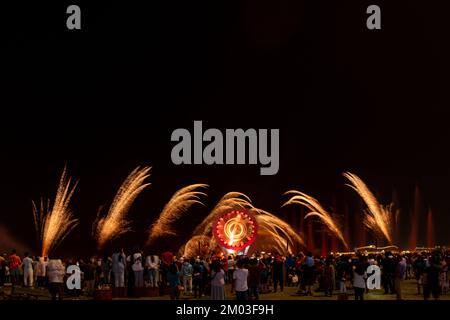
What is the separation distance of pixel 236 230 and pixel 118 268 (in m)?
7.21

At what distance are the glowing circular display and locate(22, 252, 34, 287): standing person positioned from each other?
28.4ft

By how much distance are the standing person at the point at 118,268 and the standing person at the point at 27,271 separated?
5.41 metres

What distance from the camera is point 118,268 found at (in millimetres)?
31016

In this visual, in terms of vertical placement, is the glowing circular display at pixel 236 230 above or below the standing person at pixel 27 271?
above

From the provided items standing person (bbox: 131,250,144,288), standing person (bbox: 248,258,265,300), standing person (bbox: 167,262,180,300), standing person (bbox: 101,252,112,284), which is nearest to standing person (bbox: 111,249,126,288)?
standing person (bbox: 131,250,144,288)

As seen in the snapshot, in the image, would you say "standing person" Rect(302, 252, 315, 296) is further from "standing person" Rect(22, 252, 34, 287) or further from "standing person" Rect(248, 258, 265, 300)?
"standing person" Rect(22, 252, 34, 287)

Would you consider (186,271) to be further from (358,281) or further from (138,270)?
(358,281)

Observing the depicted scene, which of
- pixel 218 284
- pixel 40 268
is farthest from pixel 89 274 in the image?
pixel 218 284

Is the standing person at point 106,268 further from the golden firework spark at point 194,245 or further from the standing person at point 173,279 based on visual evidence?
the golden firework spark at point 194,245

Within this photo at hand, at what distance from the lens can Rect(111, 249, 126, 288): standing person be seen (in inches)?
1216

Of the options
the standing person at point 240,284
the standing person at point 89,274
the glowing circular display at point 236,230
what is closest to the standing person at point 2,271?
the standing person at point 89,274

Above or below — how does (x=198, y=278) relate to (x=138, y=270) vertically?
below

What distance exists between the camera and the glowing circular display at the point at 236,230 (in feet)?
119
